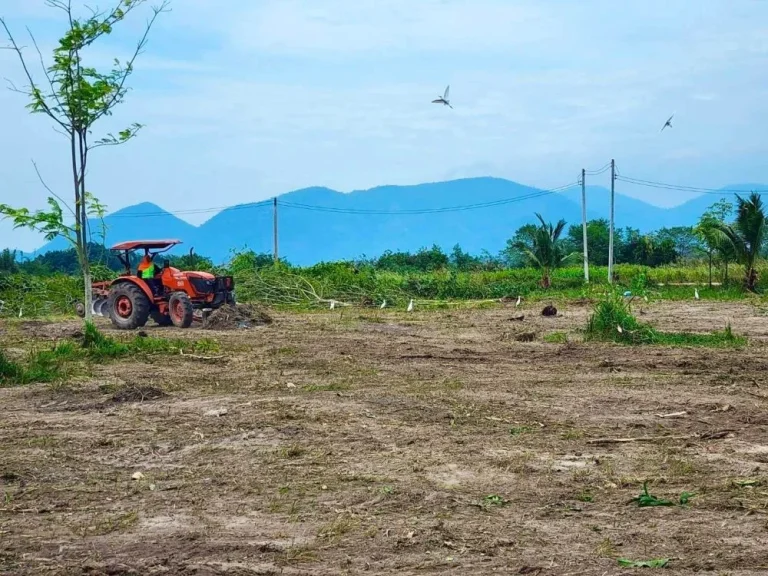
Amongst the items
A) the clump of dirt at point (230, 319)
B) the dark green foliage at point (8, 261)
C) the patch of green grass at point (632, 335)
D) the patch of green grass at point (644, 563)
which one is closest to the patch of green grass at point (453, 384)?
the patch of green grass at point (632, 335)

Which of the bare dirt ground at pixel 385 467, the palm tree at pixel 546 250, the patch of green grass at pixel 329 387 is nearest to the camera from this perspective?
the bare dirt ground at pixel 385 467

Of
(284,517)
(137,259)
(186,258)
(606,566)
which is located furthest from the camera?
(186,258)

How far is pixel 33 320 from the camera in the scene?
→ 2273cm

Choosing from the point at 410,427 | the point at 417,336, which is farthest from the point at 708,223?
the point at 410,427

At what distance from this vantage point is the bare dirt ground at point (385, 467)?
536 cm

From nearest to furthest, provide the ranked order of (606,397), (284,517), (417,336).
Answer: (284,517) < (606,397) < (417,336)

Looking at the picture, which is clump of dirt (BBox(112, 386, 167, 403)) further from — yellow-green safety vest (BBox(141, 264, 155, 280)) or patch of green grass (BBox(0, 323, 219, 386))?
yellow-green safety vest (BBox(141, 264, 155, 280))

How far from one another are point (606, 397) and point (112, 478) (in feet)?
19.2

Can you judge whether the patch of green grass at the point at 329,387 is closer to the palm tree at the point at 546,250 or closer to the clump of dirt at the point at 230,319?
the clump of dirt at the point at 230,319

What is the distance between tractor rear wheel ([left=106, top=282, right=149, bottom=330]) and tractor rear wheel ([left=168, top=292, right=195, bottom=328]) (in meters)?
0.53

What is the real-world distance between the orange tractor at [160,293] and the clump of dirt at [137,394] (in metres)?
8.19

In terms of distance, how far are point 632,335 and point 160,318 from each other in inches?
392

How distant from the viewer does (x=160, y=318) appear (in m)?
19.9

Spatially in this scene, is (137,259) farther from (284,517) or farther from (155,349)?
(284,517)
